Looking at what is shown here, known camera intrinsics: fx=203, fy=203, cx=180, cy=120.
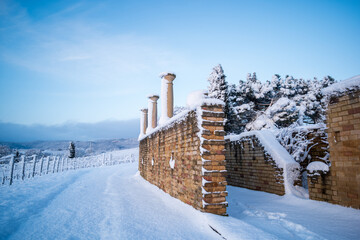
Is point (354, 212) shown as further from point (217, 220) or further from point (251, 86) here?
point (251, 86)

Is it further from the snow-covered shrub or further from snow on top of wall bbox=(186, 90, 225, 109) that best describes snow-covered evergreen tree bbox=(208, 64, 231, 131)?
snow on top of wall bbox=(186, 90, 225, 109)

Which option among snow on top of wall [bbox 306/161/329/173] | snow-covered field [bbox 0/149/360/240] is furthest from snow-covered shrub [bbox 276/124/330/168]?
snow-covered field [bbox 0/149/360/240]

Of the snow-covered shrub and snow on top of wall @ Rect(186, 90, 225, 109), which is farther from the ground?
snow on top of wall @ Rect(186, 90, 225, 109)

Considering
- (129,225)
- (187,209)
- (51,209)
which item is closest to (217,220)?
(187,209)

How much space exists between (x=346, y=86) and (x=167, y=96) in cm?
547

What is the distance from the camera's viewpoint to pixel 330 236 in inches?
125

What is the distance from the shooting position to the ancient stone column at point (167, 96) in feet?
25.8

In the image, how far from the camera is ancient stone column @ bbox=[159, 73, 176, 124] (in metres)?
7.86

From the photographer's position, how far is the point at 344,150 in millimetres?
4352

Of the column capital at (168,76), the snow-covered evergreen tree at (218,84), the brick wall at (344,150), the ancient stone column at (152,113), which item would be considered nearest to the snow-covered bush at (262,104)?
the snow-covered evergreen tree at (218,84)

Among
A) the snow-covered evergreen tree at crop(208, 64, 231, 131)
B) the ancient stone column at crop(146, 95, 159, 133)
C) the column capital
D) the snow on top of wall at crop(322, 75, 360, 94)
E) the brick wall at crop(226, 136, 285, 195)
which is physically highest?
the snow-covered evergreen tree at crop(208, 64, 231, 131)

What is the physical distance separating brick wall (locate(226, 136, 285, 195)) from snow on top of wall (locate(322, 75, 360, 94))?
9.01ft

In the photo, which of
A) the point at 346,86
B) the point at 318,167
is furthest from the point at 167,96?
the point at 346,86

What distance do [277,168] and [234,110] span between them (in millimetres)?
12998
